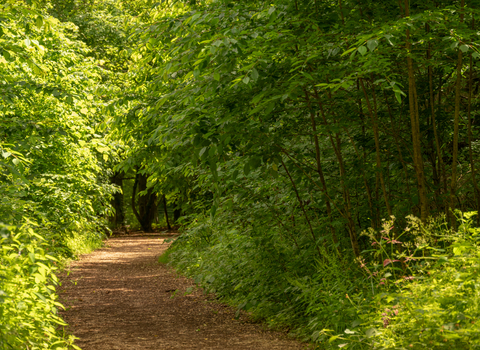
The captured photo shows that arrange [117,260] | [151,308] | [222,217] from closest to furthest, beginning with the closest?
[222,217]
[151,308]
[117,260]

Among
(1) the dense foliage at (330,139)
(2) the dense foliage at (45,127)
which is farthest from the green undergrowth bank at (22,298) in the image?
(1) the dense foliage at (330,139)

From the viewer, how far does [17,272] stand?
4.27 m

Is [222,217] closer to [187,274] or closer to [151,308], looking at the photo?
[151,308]

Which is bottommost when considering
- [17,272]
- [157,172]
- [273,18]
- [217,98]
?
[17,272]

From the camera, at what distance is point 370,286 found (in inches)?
193

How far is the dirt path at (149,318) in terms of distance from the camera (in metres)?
5.61

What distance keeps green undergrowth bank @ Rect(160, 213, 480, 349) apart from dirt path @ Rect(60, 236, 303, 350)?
1.19 feet

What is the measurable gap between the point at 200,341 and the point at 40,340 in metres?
1.87

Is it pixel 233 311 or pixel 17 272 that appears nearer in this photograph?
pixel 17 272

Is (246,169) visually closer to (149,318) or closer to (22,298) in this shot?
(22,298)

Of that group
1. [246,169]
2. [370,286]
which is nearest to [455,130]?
[370,286]

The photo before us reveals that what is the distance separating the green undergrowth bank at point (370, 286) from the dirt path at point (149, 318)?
0.36m

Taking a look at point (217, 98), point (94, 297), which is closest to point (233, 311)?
point (94, 297)

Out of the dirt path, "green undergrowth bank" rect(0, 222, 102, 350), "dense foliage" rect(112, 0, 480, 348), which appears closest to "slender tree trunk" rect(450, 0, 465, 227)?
"dense foliage" rect(112, 0, 480, 348)
